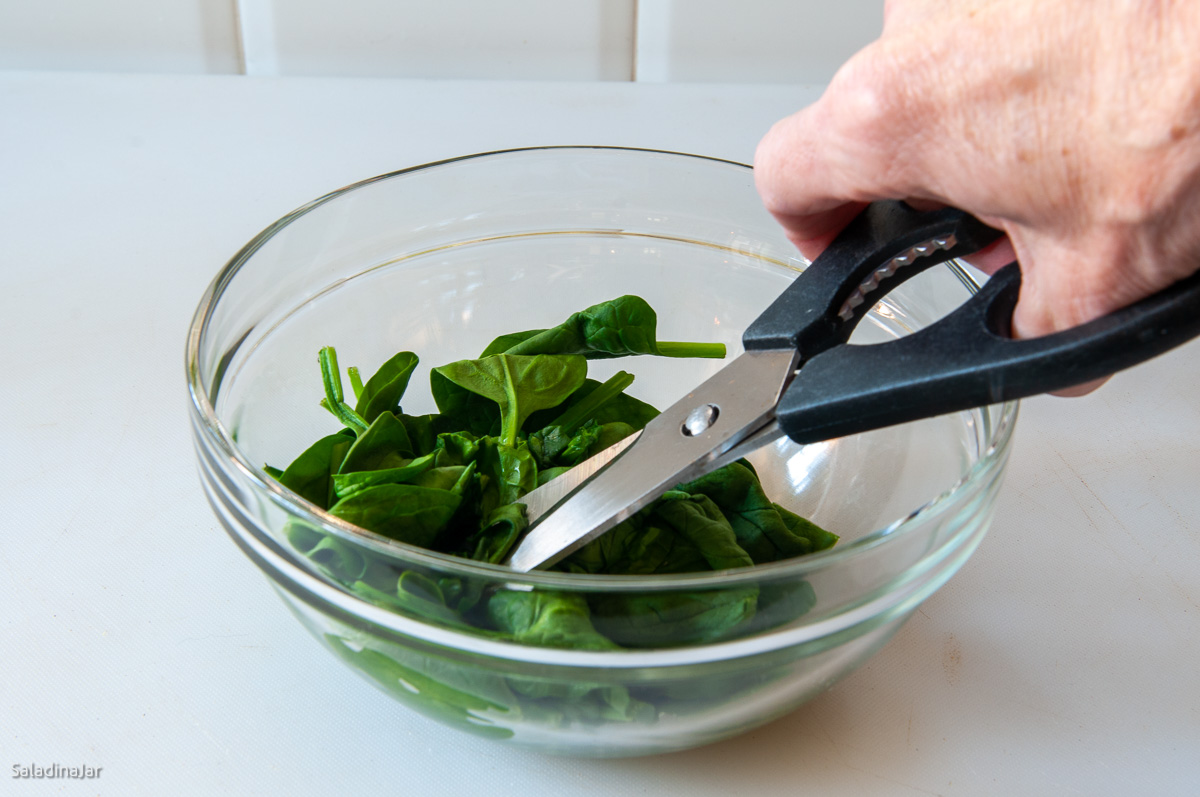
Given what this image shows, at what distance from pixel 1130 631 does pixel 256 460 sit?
596mm

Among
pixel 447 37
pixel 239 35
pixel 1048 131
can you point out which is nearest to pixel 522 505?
pixel 1048 131

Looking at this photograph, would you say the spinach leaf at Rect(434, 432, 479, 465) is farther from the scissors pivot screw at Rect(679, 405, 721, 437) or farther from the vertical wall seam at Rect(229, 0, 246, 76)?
the vertical wall seam at Rect(229, 0, 246, 76)

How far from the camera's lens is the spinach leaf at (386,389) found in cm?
69

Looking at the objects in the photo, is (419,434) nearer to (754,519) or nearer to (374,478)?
(374,478)

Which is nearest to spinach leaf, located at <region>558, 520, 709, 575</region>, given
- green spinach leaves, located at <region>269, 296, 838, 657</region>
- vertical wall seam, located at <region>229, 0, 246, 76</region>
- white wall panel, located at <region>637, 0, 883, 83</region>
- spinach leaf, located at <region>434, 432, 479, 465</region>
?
green spinach leaves, located at <region>269, 296, 838, 657</region>

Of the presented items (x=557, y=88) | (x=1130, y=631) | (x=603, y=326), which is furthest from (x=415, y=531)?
(x=557, y=88)

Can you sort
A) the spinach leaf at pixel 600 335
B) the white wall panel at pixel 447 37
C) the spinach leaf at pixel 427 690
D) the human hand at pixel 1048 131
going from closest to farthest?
1. the human hand at pixel 1048 131
2. the spinach leaf at pixel 427 690
3. the spinach leaf at pixel 600 335
4. the white wall panel at pixel 447 37

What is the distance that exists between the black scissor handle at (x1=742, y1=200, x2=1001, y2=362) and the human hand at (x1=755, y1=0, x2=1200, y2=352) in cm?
6

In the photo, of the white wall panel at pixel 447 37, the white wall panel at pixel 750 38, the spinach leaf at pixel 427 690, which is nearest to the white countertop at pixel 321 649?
the spinach leaf at pixel 427 690

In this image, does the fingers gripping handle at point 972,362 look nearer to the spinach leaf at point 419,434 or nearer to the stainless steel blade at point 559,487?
the stainless steel blade at point 559,487

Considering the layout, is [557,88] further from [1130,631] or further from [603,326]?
[1130,631]

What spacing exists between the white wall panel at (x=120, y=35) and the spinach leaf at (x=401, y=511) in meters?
1.36

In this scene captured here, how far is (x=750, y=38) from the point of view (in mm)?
1653

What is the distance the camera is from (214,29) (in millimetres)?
1620
